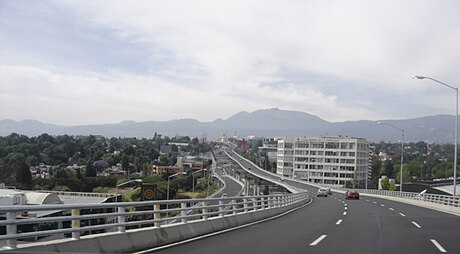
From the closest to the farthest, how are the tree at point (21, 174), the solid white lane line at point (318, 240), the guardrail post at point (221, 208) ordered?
the solid white lane line at point (318, 240) → the guardrail post at point (221, 208) → the tree at point (21, 174)

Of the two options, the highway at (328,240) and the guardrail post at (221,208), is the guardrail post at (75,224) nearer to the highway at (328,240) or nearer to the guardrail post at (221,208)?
the highway at (328,240)

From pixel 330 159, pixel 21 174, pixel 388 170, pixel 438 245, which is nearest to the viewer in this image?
pixel 438 245

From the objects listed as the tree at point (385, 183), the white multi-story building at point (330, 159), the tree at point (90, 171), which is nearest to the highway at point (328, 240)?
the tree at point (90, 171)

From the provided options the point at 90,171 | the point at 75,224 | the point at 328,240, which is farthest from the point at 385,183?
the point at 75,224

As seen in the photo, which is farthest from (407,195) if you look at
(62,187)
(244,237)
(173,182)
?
(244,237)

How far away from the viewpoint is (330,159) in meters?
176

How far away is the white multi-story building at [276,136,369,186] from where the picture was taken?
170 meters

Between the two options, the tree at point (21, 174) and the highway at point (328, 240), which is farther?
the tree at point (21, 174)

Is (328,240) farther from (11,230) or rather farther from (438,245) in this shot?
(11,230)

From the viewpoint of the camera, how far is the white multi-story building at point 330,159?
17038cm

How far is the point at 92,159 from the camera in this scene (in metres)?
58.1

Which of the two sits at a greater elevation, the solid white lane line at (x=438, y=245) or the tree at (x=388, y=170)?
the solid white lane line at (x=438, y=245)

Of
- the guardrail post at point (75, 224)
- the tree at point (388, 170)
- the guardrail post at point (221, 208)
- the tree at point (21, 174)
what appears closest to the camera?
the guardrail post at point (75, 224)

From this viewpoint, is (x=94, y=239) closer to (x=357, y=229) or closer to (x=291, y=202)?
(x=357, y=229)
